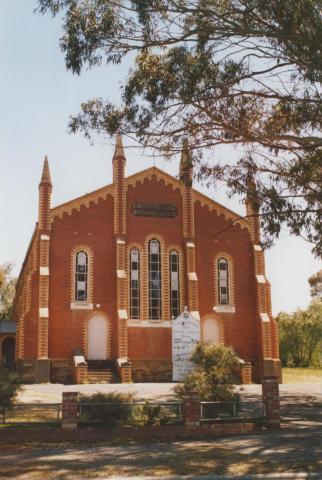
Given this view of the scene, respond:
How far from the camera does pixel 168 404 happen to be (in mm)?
14523

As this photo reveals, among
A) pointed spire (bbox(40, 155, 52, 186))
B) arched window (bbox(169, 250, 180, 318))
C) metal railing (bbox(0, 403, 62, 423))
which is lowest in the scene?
metal railing (bbox(0, 403, 62, 423))

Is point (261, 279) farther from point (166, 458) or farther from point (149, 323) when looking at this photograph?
point (166, 458)

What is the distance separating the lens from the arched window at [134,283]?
3334cm

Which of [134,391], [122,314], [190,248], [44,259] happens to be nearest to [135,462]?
[134,391]

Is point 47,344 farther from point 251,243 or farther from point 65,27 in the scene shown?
point 65,27

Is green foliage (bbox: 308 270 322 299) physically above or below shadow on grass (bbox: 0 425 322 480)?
above

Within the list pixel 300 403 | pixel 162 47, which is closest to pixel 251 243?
pixel 300 403

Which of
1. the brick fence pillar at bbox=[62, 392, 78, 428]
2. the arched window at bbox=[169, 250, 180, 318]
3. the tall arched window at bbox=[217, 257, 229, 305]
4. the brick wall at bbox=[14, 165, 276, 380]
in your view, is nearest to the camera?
the brick fence pillar at bbox=[62, 392, 78, 428]

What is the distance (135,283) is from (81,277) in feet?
9.73

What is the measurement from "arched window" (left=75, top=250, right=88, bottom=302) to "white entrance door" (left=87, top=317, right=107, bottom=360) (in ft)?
4.41

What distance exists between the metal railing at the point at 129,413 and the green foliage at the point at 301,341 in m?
36.8

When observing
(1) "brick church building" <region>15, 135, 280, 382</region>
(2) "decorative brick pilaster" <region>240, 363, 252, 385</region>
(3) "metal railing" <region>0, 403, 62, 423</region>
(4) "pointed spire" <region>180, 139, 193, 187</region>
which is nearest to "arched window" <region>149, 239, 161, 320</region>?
(1) "brick church building" <region>15, 135, 280, 382</region>

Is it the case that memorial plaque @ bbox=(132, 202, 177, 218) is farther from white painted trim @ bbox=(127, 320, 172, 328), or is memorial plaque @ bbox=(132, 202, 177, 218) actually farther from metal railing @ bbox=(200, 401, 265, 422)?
metal railing @ bbox=(200, 401, 265, 422)

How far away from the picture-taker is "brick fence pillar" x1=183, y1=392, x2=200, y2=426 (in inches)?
572
